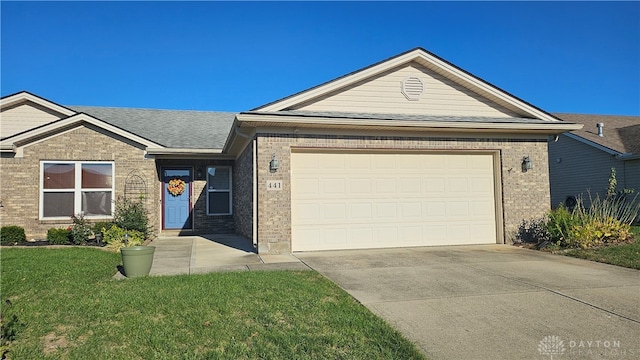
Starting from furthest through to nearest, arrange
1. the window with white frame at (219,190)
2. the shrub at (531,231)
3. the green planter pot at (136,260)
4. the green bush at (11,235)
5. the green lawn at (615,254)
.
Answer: the window with white frame at (219,190), the green bush at (11,235), the shrub at (531,231), the green lawn at (615,254), the green planter pot at (136,260)

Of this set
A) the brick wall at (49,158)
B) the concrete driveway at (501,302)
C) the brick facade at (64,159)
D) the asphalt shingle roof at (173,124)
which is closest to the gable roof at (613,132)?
the concrete driveway at (501,302)

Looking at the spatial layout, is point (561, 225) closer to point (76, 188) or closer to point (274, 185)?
point (274, 185)

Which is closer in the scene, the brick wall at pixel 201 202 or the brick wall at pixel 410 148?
the brick wall at pixel 410 148

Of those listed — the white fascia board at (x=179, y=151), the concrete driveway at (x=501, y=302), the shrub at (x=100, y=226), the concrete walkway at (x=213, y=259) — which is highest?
the white fascia board at (x=179, y=151)

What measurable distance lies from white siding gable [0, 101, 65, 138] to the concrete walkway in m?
7.04

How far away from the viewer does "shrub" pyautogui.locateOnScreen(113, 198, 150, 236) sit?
39.7ft

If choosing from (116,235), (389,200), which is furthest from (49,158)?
(389,200)

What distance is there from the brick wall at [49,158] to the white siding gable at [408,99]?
20.8 ft

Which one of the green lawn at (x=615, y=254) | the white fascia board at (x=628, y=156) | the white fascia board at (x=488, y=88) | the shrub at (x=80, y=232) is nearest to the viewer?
the green lawn at (x=615, y=254)

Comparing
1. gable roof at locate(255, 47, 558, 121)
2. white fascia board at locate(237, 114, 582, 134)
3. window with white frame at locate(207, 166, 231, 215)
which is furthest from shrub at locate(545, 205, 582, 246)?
window with white frame at locate(207, 166, 231, 215)

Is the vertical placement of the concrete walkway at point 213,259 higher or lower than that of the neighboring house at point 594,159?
lower

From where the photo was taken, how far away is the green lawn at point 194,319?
12.5 ft

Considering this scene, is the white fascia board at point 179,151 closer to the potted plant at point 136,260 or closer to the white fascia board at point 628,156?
the potted plant at point 136,260

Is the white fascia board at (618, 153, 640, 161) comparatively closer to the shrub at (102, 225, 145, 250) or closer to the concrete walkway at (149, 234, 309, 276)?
the concrete walkway at (149, 234, 309, 276)
